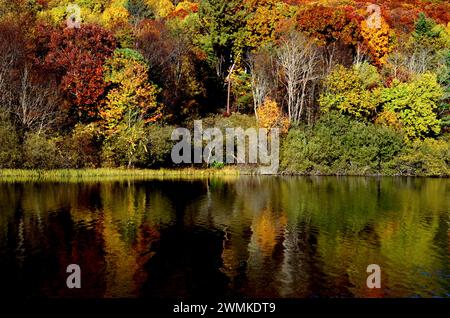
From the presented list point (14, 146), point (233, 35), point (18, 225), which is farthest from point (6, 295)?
point (233, 35)

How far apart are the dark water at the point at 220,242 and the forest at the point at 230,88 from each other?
1445 cm

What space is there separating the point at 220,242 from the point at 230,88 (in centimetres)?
5368

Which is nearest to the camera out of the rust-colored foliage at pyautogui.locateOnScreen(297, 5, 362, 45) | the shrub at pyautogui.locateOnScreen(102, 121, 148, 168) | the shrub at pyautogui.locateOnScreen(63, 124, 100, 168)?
the shrub at pyautogui.locateOnScreen(63, 124, 100, 168)

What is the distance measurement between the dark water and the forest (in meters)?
14.5

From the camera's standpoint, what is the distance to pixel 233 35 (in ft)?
253

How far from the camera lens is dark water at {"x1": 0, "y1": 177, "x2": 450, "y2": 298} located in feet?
61.6

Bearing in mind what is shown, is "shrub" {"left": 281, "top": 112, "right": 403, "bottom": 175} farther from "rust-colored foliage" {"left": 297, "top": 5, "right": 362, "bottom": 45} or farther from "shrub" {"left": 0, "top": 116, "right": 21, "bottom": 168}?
"shrub" {"left": 0, "top": 116, "right": 21, "bottom": 168}

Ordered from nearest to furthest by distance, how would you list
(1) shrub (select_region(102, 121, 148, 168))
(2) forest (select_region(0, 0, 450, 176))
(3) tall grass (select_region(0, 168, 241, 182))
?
(3) tall grass (select_region(0, 168, 241, 182)) → (1) shrub (select_region(102, 121, 148, 168)) → (2) forest (select_region(0, 0, 450, 176))

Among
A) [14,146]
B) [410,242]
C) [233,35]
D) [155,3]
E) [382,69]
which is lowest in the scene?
[410,242]

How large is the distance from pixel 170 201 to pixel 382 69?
48.5 m

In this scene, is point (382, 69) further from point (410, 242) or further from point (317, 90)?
point (410, 242)

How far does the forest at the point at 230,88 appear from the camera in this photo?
189ft

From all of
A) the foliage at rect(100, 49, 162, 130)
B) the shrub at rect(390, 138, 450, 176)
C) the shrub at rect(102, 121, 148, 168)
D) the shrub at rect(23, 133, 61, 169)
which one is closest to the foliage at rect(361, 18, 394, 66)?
the shrub at rect(390, 138, 450, 176)

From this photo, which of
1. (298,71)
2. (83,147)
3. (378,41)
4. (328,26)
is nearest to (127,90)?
(83,147)
